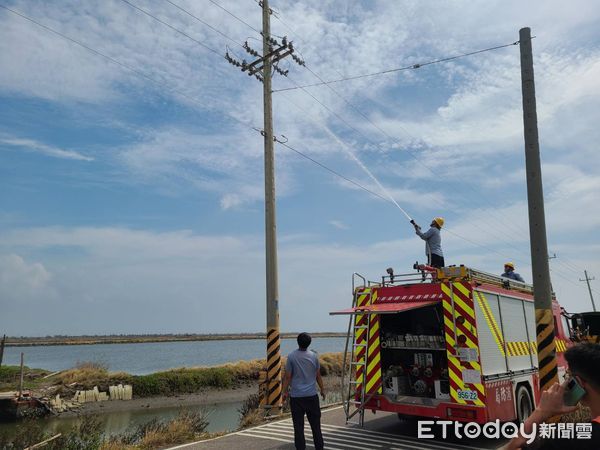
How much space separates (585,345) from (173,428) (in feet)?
31.0

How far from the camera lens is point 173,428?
33.1 feet

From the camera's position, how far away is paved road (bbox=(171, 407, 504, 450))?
340 inches

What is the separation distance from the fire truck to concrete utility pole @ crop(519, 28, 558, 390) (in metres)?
1.00

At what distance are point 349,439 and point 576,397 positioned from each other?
7590mm

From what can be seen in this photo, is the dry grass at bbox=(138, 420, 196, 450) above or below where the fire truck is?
below

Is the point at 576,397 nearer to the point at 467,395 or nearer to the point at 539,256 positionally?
the point at 539,256

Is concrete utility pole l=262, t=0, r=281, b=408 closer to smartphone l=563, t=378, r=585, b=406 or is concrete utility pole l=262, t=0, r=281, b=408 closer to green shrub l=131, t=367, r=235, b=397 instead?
smartphone l=563, t=378, r=585, b=406

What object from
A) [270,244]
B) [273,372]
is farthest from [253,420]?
[270,244]

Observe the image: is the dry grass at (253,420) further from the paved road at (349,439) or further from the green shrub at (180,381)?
the green shrub at (180,381)

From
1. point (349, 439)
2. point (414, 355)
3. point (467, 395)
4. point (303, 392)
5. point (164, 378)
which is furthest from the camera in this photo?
point (164, 378)

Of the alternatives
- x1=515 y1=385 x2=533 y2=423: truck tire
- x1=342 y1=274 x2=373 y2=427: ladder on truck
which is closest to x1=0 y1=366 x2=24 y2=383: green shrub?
x1=342 y1=274 x2=373 y2=427: ladder on truck

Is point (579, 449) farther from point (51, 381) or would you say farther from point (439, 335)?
point (51, 381)

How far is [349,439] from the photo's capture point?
9.16 metres

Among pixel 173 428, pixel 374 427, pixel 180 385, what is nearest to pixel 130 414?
pixel 180 385
